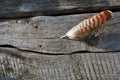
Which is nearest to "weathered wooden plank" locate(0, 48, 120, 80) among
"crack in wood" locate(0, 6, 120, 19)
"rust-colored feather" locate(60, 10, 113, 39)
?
"rust-colored feather" locate(60, 10, 113, 39)

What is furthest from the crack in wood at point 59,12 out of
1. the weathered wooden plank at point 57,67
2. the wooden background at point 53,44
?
the weathered wooden plank at point 57,67

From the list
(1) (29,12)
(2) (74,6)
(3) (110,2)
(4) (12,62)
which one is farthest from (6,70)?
(3) (110,2)

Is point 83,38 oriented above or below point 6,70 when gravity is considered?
above

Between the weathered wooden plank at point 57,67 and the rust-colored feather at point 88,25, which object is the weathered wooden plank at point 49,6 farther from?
the weathered wooden plank at point 57,67

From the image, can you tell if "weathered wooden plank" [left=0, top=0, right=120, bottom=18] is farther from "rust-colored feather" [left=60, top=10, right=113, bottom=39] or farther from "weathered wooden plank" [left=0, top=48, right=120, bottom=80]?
"weathered wooden plank" [left=0, top=48, right=120, bottom=80]

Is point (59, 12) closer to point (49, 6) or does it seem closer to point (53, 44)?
point (49, 6)

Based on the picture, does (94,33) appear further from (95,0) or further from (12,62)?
(12,62)
